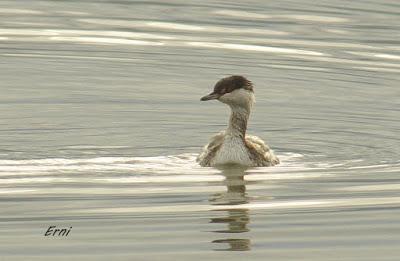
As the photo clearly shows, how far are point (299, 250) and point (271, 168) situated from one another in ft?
18.4

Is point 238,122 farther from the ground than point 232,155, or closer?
farther from the ground

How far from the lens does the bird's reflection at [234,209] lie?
46.2ft

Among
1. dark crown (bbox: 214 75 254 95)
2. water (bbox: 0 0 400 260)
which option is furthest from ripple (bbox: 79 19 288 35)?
dark crown (bbox: 214 75 254 95)

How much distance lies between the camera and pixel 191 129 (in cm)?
2173

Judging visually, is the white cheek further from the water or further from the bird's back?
the water

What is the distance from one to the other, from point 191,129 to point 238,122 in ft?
4.67

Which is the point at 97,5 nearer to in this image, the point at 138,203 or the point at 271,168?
the point at 271,168

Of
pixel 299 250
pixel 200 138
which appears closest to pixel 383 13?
pixel 200 138

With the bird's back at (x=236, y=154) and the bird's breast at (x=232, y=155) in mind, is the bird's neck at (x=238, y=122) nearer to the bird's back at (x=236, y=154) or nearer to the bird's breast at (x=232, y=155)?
the bird's back at (x=236, y=154)

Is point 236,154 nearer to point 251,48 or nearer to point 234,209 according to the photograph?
point 234,209

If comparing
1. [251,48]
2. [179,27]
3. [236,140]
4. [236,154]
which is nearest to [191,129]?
[236,140]

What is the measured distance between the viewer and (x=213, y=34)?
1185 inches

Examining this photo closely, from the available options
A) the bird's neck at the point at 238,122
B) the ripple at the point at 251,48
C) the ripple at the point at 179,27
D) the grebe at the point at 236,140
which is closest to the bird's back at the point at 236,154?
the grebe at the point at 236,140

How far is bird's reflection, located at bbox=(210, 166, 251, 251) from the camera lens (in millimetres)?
14086
